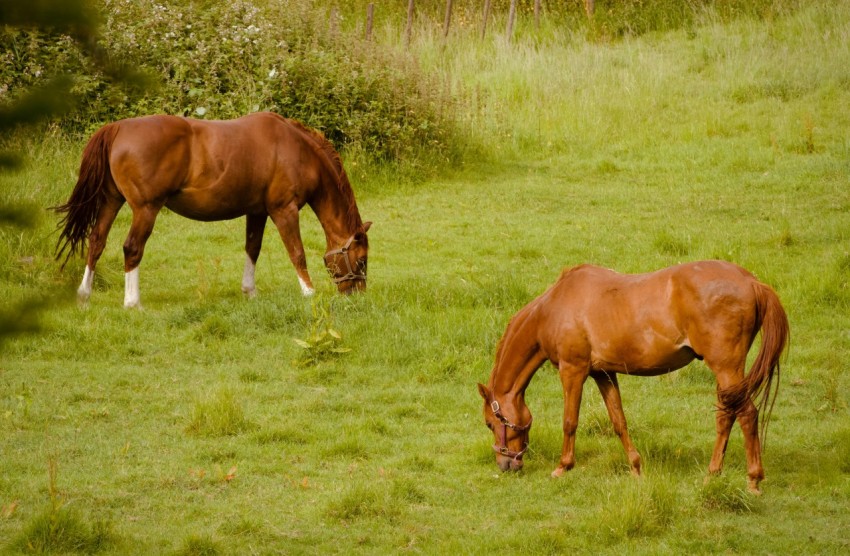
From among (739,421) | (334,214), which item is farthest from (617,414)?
(334,214)

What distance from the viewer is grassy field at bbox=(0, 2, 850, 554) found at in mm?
5473

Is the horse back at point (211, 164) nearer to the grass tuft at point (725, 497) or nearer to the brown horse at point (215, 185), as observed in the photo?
the brown horse at point (215, 185)

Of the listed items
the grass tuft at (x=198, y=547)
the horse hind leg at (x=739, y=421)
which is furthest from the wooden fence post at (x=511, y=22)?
the grass tuft at (x=198, y=547)

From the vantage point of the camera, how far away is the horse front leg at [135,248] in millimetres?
9984

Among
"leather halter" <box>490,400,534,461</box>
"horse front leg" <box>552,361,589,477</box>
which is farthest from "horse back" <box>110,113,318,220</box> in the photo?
"horse front leg" <box>552,361,589,477</box>

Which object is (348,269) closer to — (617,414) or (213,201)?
(213,201)

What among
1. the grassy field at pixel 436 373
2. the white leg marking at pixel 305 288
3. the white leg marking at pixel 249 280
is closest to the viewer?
the grassy field at pixel 436 373

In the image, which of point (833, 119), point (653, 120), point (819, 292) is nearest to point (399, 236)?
point (819, 292)

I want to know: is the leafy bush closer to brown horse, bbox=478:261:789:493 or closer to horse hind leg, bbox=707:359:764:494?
brown horse, bbox=478:261:789:493

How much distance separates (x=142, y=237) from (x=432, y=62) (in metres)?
12.3

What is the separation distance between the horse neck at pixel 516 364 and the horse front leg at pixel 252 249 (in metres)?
4.63

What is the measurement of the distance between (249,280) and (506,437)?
4825mm

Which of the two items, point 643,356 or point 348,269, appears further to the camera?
point 348,269

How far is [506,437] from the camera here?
6.41m
